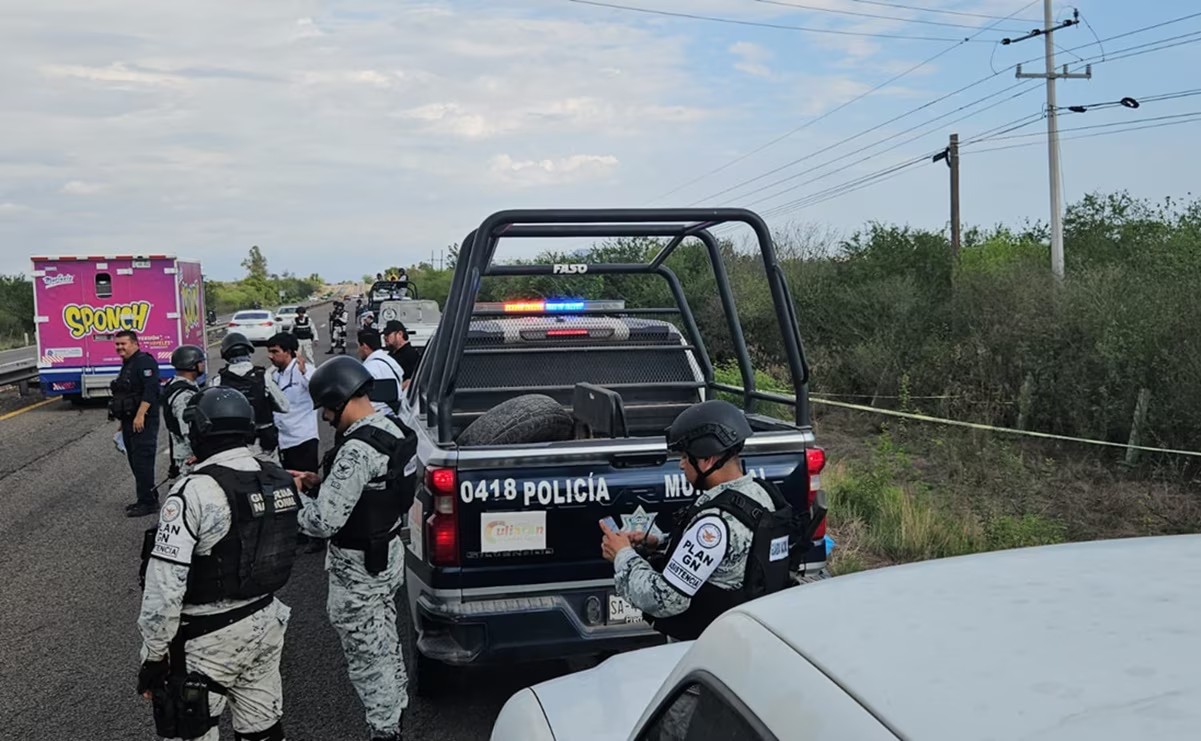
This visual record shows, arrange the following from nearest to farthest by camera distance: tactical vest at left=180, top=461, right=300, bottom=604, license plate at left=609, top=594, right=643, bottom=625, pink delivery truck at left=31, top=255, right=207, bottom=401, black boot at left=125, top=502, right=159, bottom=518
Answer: tactical vest at left=180, top=461, right=300, bottom=604
license plate at left=609, top=594, right=643, bottom=625
black boot at left=125, top=502, right=159, bottom=518
pink delivery truck at left=31, top=255, right=207, bottom=401

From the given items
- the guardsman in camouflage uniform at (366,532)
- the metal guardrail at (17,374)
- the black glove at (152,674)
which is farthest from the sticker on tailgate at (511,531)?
the metal guardrail at (17,374)

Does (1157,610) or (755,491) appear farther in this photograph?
(755,491)

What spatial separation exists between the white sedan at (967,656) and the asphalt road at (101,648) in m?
3.07

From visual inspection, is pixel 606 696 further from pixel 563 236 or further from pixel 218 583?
pixel 563 236

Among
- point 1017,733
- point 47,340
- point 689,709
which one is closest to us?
point 1017,733

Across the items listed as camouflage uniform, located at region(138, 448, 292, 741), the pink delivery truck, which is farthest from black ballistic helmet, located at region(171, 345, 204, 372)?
the pink delivery truck

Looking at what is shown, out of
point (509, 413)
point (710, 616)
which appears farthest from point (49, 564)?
point (710, 616)

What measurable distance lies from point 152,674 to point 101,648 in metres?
2.65

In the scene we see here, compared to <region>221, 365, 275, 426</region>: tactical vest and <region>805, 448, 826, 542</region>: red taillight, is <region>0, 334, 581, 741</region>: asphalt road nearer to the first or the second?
<region>221, 365, 275, 426</region>: tactical vest

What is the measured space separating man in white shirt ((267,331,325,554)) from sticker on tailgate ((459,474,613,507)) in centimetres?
390

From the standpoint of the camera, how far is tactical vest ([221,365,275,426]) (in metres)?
7.17

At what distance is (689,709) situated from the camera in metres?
1.68

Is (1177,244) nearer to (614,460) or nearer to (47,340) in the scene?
(614,460)

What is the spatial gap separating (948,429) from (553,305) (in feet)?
28.0
